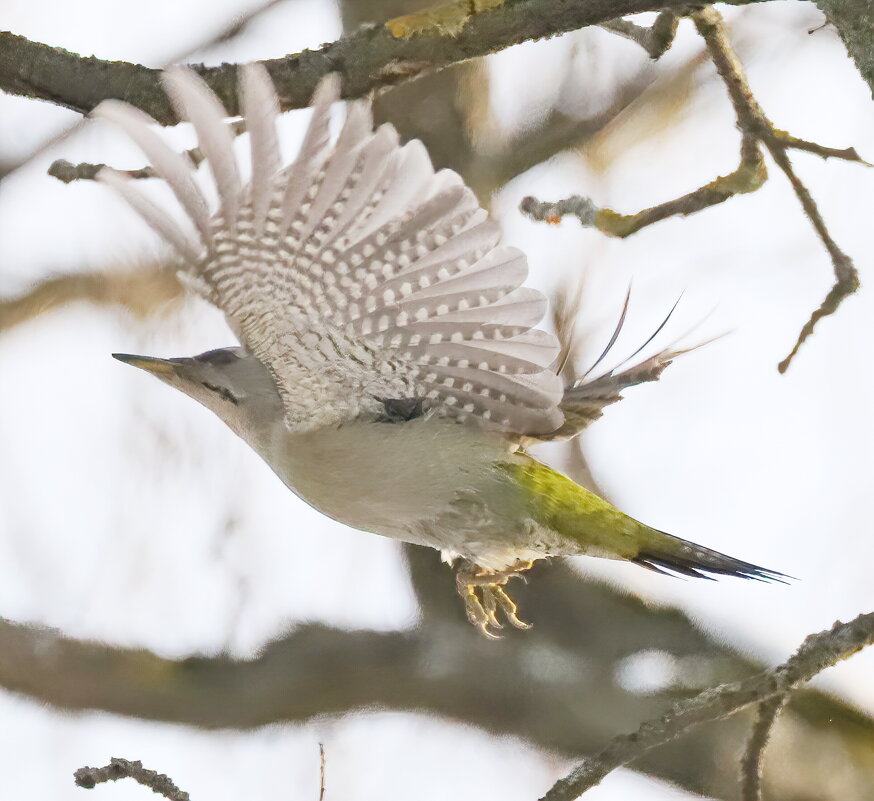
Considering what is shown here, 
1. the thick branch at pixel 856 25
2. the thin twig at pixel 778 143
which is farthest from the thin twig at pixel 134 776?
the thick branch at pixel 856 25

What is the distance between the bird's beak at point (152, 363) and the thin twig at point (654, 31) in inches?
64.6

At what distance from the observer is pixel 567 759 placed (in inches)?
166

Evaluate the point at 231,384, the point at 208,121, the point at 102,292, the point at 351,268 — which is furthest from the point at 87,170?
the point at 102,292

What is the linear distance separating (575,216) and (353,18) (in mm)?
1765

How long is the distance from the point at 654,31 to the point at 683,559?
57.9 inches

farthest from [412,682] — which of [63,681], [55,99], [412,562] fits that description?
[55,99]

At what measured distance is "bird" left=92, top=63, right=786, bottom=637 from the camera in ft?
7.80

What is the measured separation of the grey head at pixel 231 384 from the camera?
3127 millimetres

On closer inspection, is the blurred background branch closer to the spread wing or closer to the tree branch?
the spread wing

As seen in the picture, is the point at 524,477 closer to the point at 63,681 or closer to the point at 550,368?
the point at 550,368

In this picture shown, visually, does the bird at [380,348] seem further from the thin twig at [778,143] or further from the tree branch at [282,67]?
the thin twig at [778,143]

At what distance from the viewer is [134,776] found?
229cm

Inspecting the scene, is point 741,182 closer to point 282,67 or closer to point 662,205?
point 662,205

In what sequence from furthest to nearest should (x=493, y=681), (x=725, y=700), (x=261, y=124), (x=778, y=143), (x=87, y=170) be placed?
(x=493, y=681) < (x=778, y=143) < (x=87, y=170) < (x=725, y=700) < (x=261, y=124)
